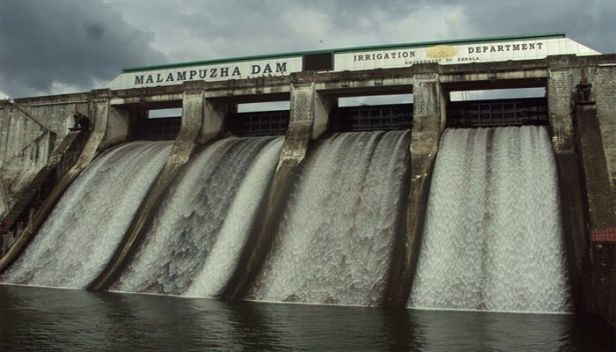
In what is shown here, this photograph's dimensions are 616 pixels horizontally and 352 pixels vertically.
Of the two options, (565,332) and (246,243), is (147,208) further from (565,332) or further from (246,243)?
(565,332)

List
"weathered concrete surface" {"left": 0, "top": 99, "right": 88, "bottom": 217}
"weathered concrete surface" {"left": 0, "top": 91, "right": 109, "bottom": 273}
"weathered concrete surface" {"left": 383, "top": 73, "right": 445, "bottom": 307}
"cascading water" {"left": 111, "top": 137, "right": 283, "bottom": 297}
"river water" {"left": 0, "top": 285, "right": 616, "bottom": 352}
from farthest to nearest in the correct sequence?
"weathered concrete surface" {"left": 0, "top": 99, "right": 88, "bottom": 217}, "weathered concrete surface" {"left": 0, "top": 91, "right": 109, "bottom": 273}, "cascading water" {"left": 111, "top": 137, "right": 283, "bottom": 297}, "weathered concrete surface" {"left": 383, "top": 73, "right": 445, "bottom": 307}, "river water" {"left": 0, "top": 285, "right": 616, "bottom": 352}

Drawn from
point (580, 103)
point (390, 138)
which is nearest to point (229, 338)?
point (390, 138)

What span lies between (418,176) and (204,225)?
30.3ft

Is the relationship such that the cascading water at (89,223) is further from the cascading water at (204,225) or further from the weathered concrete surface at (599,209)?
the weathered concrete surface at (599,209)

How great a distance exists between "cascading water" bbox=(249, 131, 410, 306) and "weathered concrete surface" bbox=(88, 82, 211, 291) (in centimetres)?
654

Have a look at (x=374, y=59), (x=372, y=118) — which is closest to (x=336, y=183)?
(x=372, y=118)

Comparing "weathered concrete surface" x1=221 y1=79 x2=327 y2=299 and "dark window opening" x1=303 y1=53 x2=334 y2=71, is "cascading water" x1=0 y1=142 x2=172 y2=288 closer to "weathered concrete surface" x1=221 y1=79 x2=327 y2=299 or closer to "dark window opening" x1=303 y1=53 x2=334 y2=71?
"weathered concrete surface" x1=221 y1=79 x2=327 y2=299

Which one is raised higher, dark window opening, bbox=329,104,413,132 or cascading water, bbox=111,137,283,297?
dark window opening, bbox=329,104,413,132

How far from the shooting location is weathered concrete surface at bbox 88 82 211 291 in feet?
76.2

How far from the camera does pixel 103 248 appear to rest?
24.6 meters

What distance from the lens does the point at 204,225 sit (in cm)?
2383

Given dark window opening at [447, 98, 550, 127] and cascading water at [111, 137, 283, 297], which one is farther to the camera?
dark window opening at [447, 98, 550, 127]

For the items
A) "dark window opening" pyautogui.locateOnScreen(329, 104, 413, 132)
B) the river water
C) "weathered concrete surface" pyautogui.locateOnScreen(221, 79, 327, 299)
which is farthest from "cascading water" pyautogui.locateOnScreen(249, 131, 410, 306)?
"dark window opening" pyautogui.locateOnScreen(329, 104, 413, 132)

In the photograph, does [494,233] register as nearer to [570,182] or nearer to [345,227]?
[570,182]
